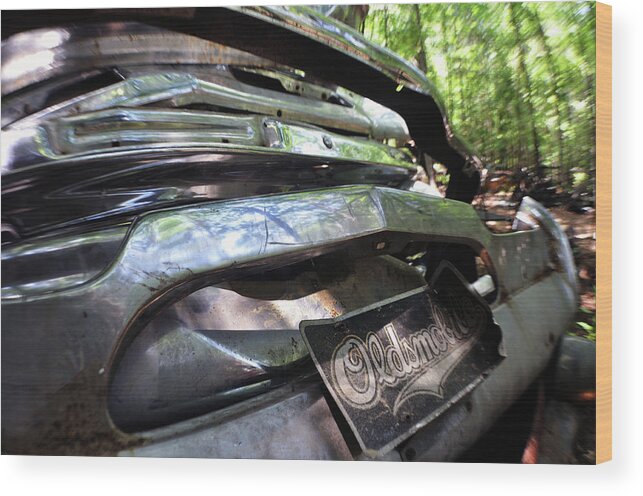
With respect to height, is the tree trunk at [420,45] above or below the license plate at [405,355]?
above

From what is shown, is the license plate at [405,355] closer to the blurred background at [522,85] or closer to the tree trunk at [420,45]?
the blurred background at [522,85]

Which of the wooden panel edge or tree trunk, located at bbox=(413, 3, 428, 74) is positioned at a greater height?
tree trunk, located at bbox=(413, 3, 428, 74)

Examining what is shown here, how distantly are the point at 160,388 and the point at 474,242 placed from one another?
1.08 m

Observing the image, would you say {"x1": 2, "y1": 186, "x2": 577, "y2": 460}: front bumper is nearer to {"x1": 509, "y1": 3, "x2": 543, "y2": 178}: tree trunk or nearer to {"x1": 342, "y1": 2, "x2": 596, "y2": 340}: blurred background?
{"x1": 342, "y1": 2, "x2": 596, "y2": 340}: blurred background

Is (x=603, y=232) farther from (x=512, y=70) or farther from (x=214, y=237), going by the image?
(x=214, y=237)

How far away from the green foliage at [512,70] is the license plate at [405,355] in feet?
1.58

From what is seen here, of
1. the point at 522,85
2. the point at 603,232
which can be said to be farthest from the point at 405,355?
the point at 522,85

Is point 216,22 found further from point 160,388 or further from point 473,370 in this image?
point 473,370

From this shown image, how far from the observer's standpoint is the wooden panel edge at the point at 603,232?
1.48m

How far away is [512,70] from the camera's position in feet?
4.97

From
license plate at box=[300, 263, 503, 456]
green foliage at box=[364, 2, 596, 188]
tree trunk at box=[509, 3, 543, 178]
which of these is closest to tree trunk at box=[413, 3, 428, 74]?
green foliage at box=[364, 2, 596, 188]

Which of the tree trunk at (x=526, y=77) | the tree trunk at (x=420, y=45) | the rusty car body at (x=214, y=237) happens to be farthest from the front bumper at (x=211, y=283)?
the tree trunk at (x=420, y=45)

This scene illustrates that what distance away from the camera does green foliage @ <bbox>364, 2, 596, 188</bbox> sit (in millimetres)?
1478

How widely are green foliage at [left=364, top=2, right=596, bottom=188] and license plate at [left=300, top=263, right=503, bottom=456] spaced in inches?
18.9
